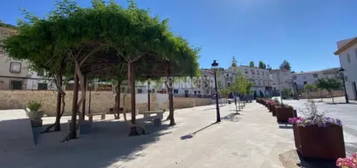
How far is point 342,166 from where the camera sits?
1.86m

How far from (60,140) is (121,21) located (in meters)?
5.02

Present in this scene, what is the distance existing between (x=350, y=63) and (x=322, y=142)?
99.4 ft

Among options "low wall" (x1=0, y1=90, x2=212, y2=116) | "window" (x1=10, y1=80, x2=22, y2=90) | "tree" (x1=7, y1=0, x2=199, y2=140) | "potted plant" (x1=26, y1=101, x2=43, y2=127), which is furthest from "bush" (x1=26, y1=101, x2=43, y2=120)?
"window" (x1=10, y1=80, x2=22, y2=90)

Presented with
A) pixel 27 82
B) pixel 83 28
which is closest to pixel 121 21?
pixel 83 28

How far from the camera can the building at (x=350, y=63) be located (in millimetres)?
24578

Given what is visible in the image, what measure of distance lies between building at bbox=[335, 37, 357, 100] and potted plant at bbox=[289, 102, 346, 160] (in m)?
27.9

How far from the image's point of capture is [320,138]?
390cm

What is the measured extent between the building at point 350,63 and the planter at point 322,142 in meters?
28.0

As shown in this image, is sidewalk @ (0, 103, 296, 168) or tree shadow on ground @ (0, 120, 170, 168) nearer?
sidewalk @ (0, 103, 296, 168)

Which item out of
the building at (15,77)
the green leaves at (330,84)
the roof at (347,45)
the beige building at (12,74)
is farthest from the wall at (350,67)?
the beige building at (12,74)

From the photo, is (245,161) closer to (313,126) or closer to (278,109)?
(313,126)

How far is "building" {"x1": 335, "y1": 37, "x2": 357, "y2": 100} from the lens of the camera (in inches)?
968

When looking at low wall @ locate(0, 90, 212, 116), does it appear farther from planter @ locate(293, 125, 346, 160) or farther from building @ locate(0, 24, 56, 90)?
planter @ locate(293, 125, 346, 160)

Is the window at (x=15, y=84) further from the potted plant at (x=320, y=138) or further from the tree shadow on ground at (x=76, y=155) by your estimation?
the potted plant at (x=320, y=138)
